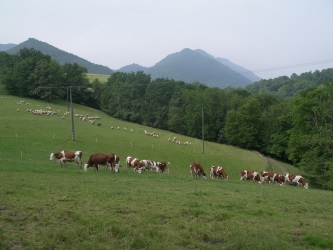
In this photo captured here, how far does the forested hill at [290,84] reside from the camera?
472 feet

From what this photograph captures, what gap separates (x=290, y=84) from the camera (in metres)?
161

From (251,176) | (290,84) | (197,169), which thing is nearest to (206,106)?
(251,176)

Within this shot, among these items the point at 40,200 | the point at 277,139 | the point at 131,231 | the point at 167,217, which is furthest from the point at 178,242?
the point at 277,139

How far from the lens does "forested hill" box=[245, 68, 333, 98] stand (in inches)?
5663

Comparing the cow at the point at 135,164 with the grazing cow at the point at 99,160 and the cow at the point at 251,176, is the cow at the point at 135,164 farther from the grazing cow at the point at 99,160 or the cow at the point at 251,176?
the cow at the point at 251,176

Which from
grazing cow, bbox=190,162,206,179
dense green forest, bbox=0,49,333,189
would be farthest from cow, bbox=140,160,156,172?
dense green forest, bbox=0,49,333,189

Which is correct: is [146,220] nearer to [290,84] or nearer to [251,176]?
[251,176]

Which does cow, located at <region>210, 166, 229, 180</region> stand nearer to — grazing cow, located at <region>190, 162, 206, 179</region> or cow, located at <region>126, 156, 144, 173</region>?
grazing cow, located at <region>190, 162, 206, 179</region>

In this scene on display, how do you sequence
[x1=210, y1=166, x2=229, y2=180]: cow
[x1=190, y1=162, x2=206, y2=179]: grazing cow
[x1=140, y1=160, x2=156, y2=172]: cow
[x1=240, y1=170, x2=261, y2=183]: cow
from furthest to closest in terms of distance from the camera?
[x1=240, y1=170, x2=261, y2=183]: cow → [x1=210, y1=166, x2=229, y2=180]: cow → [x1=140, y1=160, x2=156, y2=172]: cow → [x1=190, y1=162, x2=206, y2=179]: grazing cow

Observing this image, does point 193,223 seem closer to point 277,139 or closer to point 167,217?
point 167,217

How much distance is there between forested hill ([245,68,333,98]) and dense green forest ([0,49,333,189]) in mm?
47553

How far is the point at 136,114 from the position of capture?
100125 millimetres

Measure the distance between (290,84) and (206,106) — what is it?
85526 millimetres

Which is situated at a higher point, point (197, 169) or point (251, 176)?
point (197, 169)
